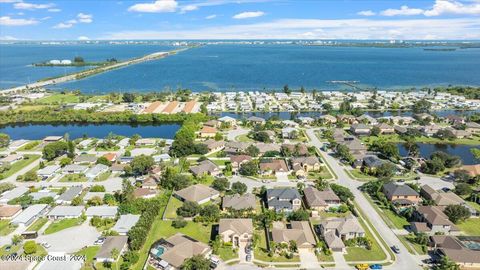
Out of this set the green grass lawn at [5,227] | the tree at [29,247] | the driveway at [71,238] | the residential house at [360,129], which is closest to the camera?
the tree at [29,247]

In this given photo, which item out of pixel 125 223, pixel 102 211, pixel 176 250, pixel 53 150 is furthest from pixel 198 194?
pixel 53 150

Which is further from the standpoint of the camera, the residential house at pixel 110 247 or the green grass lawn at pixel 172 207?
the green grass lawn at pixel 172 207

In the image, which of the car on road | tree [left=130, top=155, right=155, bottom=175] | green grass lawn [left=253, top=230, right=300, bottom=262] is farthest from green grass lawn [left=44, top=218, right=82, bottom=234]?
the car on road

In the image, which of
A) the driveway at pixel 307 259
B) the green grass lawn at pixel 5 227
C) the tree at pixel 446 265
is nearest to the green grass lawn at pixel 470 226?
the tree at pixel 446 265

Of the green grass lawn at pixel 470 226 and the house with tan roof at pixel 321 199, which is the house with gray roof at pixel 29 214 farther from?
the green grass lawn at pixel 470 226

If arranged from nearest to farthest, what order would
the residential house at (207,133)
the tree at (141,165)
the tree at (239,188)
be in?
the tree at (239,188) → the tree at (141,165) → the residential house at (207,133)

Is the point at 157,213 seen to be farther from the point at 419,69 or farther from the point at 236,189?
the point at 419,69

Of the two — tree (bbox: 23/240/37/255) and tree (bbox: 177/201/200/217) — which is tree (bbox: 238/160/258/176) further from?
tree (bbox: 23/240/37/255)
